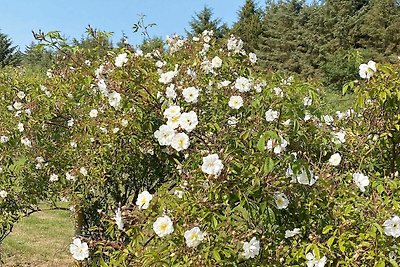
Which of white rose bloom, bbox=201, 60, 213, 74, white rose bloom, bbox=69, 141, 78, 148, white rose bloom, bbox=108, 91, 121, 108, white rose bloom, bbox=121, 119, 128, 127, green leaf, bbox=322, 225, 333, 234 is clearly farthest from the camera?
white rose bloom, bbox=69, 141, 78, 148

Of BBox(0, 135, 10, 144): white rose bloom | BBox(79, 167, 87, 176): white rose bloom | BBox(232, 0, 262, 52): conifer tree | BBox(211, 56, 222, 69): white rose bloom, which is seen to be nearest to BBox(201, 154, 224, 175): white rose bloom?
BBox(211, 56, 222, 69): white rose bloom

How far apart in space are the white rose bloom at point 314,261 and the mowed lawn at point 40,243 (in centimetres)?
303

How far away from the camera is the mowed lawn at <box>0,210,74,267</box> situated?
4980 mm

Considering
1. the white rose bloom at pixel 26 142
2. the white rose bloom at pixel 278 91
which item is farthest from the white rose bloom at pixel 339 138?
the white rose bloom at pixel 26 142

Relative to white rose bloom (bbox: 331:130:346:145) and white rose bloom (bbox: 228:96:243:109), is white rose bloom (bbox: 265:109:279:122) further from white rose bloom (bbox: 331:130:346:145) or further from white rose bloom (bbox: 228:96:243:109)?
white rose bloom (bbox: 331:130:346:145)

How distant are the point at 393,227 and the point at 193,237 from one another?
584 millimetres

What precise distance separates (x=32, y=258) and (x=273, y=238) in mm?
4063

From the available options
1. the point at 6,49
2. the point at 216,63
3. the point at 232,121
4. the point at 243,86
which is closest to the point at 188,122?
the point at 232,121

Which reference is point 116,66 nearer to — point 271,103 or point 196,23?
point 271,103

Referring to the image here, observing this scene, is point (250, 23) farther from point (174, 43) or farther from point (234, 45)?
point (234, 45)

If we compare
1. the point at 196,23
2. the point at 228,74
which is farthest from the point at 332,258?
the point at 196,23

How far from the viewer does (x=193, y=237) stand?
4.68 feet

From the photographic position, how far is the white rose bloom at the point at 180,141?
5.37 ft

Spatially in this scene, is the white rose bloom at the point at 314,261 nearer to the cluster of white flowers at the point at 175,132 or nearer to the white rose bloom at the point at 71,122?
the cluster of white flowers at the point at 175,132
